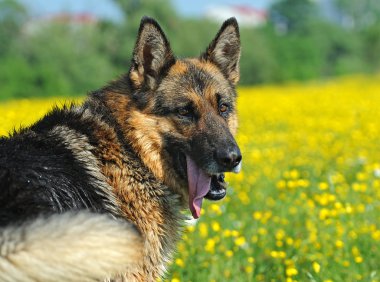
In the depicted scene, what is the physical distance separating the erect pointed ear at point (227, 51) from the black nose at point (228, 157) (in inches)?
35.7

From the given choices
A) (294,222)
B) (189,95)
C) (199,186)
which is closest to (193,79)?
(189,95)

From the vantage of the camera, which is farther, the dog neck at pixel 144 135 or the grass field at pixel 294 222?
the grass field at pixel 294 222

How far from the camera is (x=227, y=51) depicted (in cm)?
440

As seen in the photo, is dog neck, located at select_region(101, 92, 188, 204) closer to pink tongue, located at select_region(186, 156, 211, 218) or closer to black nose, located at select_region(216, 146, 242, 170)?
pink tongue, located at select_region(186, 156, 211, 218)

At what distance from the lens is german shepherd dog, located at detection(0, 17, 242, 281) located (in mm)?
2539

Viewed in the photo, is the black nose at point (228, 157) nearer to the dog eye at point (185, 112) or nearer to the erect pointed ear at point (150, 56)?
the dog eye at point (185, 112)

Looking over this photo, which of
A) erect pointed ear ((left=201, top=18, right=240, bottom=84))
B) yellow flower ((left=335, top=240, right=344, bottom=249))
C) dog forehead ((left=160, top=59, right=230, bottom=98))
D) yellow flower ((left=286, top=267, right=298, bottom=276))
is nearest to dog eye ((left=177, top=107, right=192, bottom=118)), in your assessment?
dog forehead ((left=160, top=59, right=230, bottom=98))

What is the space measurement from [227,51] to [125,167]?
56.0 inches

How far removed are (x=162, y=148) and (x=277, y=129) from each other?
27.3ft

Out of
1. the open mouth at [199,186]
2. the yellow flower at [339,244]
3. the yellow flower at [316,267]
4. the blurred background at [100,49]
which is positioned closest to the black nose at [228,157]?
the open mouth at [199,186]

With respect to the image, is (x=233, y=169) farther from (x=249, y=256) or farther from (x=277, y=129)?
(x=277, y=129)

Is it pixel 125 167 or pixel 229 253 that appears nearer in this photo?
pixel 125 167

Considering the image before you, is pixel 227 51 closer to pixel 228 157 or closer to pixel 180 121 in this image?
pixel 180 121

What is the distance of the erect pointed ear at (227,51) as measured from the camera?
423cm
